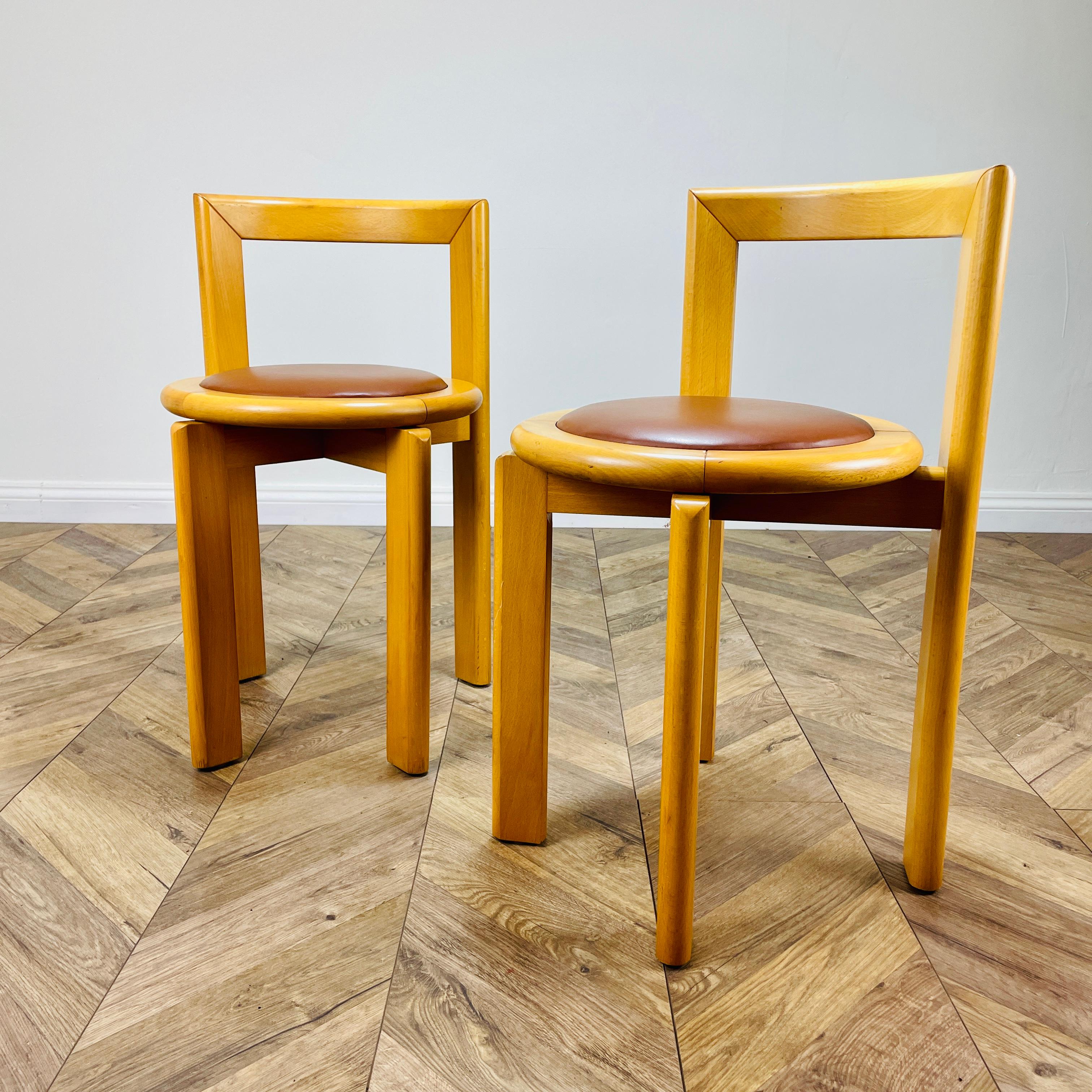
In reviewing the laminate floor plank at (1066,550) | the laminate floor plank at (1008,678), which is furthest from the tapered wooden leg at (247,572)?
the laminate floor plank at (1066,550)

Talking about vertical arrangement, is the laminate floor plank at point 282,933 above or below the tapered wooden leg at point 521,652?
below

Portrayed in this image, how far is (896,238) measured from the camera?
0.90 metres

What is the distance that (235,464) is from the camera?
3.60ft

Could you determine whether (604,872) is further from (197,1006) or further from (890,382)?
(890,382)

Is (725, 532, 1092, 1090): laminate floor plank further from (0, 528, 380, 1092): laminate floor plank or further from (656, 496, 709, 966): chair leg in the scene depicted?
(0, 528, 380, 1092): laminate floor plank

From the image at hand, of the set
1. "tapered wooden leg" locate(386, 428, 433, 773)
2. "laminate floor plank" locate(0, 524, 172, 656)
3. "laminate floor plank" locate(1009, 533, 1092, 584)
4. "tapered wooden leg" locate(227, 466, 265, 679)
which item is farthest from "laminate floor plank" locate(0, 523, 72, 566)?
"laminate floor plank" locate(1009, 533, 1092, 584)

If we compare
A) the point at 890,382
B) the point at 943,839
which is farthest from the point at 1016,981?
the point at 890,382

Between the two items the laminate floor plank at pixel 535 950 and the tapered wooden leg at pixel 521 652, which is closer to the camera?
the laminate floor plank at pixel 535 950

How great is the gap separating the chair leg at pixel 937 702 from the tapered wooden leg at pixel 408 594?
531 mm

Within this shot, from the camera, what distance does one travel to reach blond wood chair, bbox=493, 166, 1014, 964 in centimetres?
74

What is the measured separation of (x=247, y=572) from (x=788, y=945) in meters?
0.89

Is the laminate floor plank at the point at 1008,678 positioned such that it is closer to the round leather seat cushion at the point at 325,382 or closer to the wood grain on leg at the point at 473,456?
the wood grain on leg at the point at 473,456

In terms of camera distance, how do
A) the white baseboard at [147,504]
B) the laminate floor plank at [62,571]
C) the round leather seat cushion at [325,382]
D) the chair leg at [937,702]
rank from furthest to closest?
1. the white baseboard at [147,504]
2. the laminate floor plank at [62,571]
3. the round leather seat cushion at [325,382]
4. the chair leg at [937,702]

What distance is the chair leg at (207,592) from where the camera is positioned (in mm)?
1058
